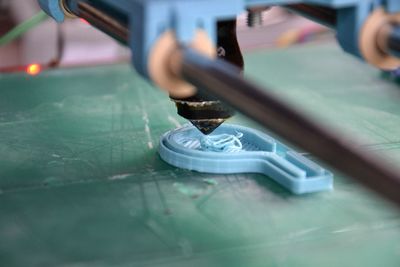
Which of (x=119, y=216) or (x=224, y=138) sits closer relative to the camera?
(x=119, y=216)

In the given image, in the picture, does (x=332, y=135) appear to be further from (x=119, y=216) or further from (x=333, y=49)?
(x=333, y=49)

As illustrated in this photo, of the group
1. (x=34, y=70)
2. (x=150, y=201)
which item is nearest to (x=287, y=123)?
(x=150, y=201)

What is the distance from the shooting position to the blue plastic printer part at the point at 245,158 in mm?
708

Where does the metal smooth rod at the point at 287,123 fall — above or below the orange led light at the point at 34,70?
above

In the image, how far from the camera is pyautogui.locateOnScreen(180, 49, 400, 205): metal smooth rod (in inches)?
13.7

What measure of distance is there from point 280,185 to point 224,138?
0.33ft

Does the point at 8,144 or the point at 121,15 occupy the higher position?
the point at 121,15

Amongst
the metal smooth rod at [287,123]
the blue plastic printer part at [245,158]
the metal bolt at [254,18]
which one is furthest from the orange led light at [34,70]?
the metal smooth rod at [287,123]

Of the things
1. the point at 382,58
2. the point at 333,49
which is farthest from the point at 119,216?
the point at 333,49

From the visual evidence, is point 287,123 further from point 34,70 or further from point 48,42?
point 48,42

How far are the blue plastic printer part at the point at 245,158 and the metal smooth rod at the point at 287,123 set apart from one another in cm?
30

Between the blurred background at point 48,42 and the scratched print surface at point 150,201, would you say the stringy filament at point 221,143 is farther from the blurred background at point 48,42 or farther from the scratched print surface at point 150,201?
the blurred background at point 48,42

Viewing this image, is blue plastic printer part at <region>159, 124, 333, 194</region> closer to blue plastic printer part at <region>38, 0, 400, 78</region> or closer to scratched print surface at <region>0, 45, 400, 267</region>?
scratched print surface at <region>0, 45, 400, 267</region>

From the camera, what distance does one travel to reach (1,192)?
698 millimetres
